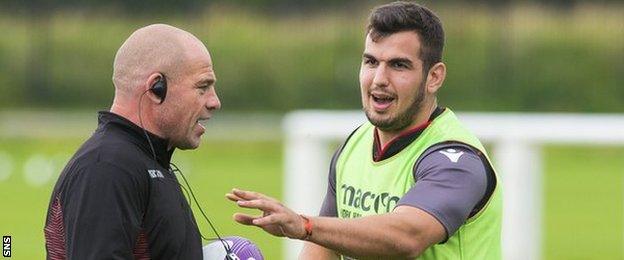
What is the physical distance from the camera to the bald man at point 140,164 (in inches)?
206

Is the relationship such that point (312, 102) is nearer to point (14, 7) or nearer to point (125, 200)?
point (14, 7)

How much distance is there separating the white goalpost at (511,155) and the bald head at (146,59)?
276 inches

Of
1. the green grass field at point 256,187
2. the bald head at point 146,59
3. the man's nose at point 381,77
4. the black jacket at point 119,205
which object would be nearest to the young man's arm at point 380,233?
the black jacket at point 119,205

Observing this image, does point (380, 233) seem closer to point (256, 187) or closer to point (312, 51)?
point (256, 187)

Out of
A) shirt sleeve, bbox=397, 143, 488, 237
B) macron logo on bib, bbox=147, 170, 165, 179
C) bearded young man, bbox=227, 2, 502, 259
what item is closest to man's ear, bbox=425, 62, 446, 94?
bearded young man, bbox=227, 2, 502, 259

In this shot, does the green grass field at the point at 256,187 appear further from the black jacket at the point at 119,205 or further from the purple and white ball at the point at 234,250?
the black jacket at the point at 119,205

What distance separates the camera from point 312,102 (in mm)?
29031

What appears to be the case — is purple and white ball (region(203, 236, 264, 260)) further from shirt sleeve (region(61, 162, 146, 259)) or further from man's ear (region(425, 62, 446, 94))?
man's ear (region(425, 62, 446, 94))

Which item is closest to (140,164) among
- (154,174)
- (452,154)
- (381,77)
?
(154,174)

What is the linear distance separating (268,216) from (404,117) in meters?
1.13

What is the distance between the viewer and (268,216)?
5.42 metres

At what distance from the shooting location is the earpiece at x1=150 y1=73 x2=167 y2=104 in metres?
5.52

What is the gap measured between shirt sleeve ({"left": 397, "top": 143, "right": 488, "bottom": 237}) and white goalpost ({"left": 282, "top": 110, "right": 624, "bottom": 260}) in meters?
6.36

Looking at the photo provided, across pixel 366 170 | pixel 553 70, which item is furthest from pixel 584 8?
pixel 366 170
